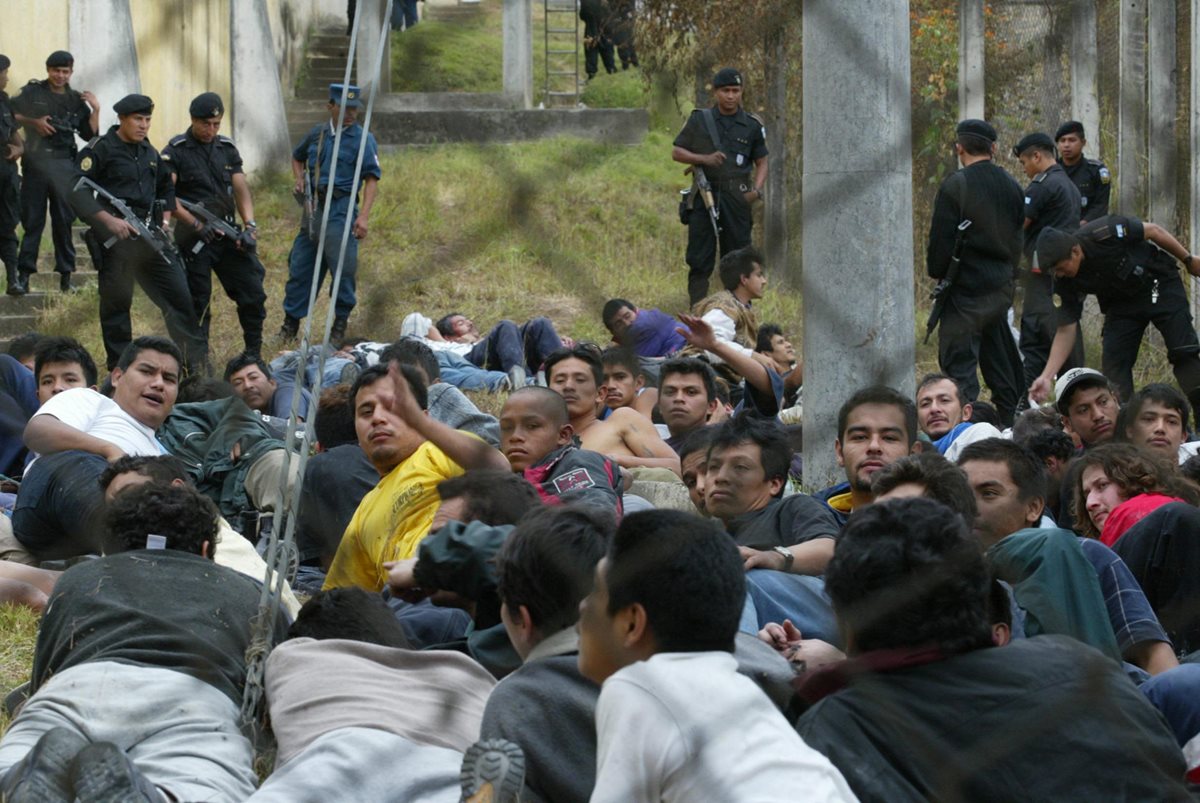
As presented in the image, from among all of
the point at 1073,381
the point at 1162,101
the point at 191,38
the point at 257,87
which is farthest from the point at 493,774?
the point at 1073,381

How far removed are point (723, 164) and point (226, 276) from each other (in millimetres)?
1181

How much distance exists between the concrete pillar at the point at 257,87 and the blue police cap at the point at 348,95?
0.08 meters

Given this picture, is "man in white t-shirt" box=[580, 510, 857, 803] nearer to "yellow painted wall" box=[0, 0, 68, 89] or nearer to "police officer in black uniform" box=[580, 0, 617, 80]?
"police officer in black uniform" box=[580, 0, 617, 80]

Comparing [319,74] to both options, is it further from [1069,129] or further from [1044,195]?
[1044,195]

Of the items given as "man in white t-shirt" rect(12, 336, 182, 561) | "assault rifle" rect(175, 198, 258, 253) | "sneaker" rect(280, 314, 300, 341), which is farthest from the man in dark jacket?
"sneaker" rect(280, 314, 300, 341)

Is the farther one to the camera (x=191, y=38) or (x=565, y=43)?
(x=565, y=43)

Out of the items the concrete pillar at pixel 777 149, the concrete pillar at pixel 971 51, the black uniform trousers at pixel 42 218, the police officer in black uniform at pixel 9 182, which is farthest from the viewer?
the black uniform trousers at pixel 42 218

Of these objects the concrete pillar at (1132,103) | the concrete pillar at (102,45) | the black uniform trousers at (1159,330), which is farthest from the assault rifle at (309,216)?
the black uniform trousers at (1159,330)

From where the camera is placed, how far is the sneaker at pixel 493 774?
6.14 ft

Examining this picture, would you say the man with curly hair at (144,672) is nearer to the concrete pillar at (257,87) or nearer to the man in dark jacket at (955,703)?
the concrete pillar at (257,87)

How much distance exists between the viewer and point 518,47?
6.87 ft

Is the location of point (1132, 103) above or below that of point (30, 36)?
below

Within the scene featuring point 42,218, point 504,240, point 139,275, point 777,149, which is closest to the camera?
point 139,275

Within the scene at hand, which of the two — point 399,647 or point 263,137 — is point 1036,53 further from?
point 399,647
